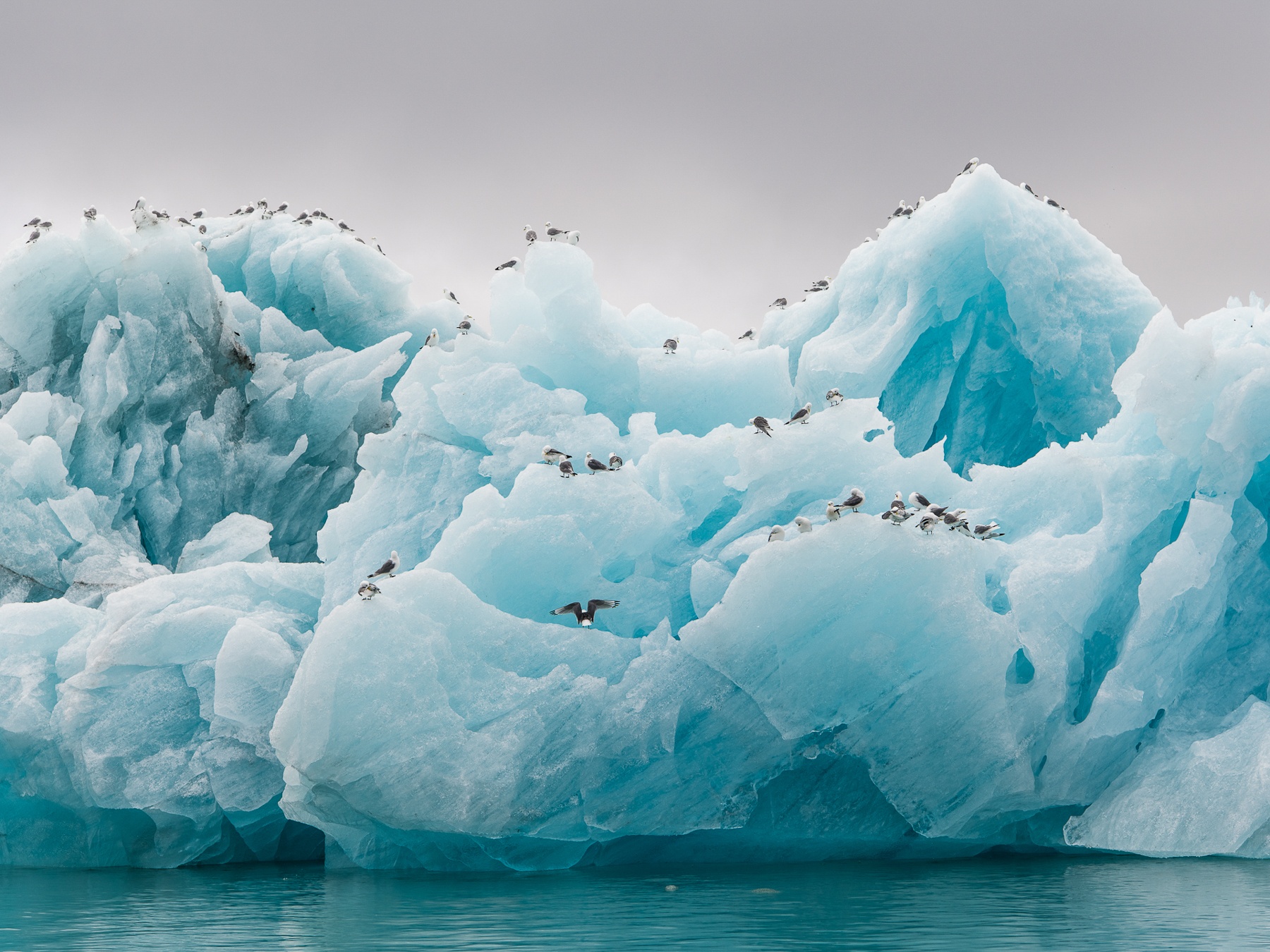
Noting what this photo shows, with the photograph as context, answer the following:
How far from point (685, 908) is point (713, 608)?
330cm

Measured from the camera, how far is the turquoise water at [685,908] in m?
7.54

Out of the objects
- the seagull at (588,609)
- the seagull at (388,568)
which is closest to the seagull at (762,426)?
the seagull at (588,609)

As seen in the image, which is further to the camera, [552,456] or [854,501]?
[552,456]

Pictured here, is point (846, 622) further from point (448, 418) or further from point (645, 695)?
point (448, 418)

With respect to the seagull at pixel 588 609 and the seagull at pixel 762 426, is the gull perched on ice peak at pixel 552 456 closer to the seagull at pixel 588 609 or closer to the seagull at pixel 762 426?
the seagull at pixel 588 609

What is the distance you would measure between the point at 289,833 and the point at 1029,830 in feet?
29.9

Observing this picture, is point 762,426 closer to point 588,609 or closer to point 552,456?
point 552,456

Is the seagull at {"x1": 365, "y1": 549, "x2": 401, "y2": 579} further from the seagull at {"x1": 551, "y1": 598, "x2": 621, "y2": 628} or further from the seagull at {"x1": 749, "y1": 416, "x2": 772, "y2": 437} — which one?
the seagull at {"x1": 749, "y1": 416, "x2": 772, "y2": 437}

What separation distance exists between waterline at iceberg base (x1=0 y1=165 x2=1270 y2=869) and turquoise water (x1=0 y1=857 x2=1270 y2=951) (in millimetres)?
678

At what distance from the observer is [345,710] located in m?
11.4

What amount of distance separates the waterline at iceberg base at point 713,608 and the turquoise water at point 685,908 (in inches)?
26.7

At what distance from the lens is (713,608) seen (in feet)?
38.4

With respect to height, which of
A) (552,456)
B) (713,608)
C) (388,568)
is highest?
→ (552,456)

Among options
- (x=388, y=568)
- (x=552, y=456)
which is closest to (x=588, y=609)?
(x=388, y=568)
